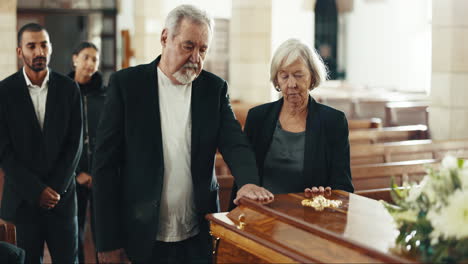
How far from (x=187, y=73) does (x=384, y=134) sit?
4.77 m

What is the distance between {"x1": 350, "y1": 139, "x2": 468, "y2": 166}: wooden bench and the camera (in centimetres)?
578

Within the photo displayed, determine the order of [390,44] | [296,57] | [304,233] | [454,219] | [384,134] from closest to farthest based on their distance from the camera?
[454,219]
[304,233]
[296,57]
[384,134]
[390,44]

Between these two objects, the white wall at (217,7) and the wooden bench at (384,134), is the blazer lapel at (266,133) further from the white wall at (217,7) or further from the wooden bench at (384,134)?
the white wall at (217,7)

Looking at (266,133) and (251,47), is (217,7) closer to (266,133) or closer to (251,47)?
(251,47)

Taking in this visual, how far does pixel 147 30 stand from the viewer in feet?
42.5

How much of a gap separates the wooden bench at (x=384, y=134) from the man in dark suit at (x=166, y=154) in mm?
4167

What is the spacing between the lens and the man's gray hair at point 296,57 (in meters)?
2.89

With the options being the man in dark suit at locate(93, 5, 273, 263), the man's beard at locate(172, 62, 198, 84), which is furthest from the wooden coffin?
the man's beard at locate(172, 62, 198, 84)

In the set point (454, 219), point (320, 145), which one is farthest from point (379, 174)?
point (454, 219)

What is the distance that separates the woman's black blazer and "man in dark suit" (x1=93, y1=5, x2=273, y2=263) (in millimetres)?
219

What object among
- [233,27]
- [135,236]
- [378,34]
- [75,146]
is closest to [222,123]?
[135,236]

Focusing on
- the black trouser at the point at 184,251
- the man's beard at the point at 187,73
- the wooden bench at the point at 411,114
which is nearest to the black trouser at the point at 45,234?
the black trouser at the point at 184,251

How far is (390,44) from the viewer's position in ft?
65.7

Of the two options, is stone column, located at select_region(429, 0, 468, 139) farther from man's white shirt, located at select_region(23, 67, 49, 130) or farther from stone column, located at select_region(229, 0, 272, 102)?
man's white shirt, located at select_region(23, 67, 49, 130)
